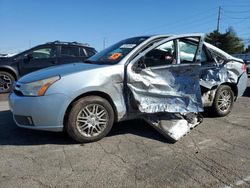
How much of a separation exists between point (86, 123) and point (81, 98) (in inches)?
15.2

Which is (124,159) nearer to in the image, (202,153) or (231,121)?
(202,153)

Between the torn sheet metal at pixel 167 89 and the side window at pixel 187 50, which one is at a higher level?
the side window at pixel 187 50

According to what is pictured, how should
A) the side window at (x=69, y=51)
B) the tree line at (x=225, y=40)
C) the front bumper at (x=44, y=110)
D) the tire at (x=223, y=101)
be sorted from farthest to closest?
the tree line at (x=225, y=40), the side window at (x=69, y=51), the tire at (x=223, y=101), the front bumper at (x=44, y=110)

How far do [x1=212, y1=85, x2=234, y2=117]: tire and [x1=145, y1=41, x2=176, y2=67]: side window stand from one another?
132cm

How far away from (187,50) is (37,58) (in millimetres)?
6219

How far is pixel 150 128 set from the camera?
17.3 ft

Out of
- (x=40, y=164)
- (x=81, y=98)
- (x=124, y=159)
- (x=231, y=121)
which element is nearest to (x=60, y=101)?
(x=81, y=98)

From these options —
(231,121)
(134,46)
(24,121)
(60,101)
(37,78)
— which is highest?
(134,46)

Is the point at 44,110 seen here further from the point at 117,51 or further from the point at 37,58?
the point at 37,58

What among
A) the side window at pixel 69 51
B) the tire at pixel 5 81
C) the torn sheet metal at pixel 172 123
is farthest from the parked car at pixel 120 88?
the tire at pixel 5 81

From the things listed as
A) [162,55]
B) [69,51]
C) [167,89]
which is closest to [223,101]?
[167,89]

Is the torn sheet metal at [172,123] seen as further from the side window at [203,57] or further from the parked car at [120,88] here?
the side window at [203,57]

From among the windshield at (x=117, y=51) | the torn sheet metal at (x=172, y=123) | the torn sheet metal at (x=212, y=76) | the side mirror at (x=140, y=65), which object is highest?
the windshield at (x=117, y=51)

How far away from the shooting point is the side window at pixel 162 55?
16.3 feet
